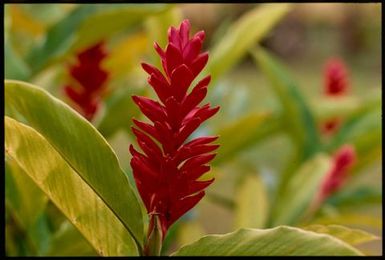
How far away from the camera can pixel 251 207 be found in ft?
4.66

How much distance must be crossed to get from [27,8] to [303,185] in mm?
597

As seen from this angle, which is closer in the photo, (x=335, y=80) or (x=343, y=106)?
(x=343, y=106)

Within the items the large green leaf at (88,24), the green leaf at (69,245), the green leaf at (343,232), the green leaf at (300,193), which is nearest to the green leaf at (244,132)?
the green leaf at (300,193)

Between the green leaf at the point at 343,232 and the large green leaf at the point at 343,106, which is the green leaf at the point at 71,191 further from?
the large green leaf at the point at 343,106

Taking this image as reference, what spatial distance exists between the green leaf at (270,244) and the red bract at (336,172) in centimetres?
74

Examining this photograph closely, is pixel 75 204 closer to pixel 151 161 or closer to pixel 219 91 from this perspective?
pixel 151 161

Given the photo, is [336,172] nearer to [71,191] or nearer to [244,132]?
[244,132]

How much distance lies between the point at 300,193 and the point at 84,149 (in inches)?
27.3

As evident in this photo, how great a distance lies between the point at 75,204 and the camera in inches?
27.5

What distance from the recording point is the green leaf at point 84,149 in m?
0.67

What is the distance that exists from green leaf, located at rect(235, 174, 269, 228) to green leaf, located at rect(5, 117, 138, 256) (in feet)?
2.30

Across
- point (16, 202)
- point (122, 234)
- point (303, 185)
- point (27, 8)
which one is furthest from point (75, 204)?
point (27, 8)

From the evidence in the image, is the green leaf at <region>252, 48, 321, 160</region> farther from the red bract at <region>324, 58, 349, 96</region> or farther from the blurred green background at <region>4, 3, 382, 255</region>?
the red bract at <region>324, 58, 349, 96</region>

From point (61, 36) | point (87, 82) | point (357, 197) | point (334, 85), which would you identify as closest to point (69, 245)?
point (87, 82)
